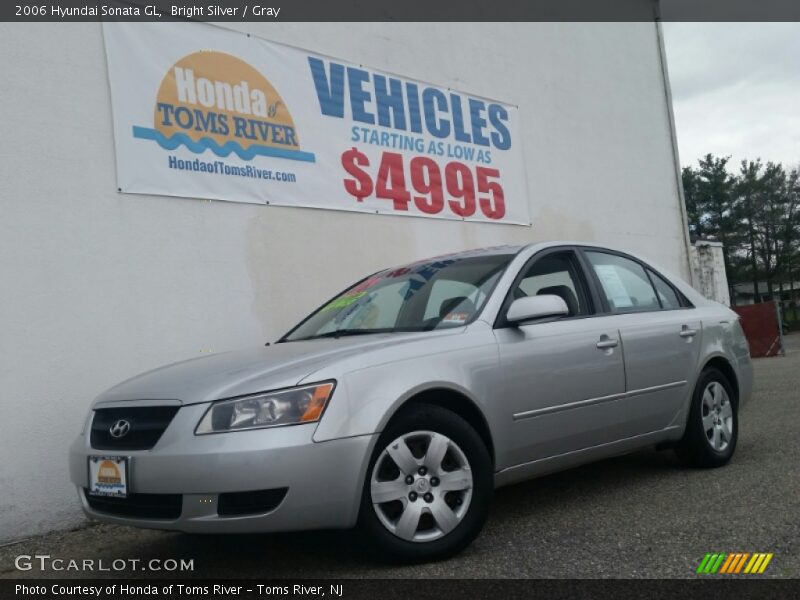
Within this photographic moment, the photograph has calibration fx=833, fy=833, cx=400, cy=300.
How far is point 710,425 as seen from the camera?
17.8 ft

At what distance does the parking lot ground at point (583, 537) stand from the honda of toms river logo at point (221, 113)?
2.98m

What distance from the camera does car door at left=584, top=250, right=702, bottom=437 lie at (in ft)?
15.8

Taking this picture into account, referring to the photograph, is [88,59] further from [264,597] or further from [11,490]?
[264,597]

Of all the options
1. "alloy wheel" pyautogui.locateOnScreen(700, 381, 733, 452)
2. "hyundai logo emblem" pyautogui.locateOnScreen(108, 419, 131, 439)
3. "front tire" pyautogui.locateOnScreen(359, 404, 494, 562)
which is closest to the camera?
"front tire" pyautogui.locateOnScreen(359, 404, 494, 562)

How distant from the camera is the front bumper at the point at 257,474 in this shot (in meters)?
3.19

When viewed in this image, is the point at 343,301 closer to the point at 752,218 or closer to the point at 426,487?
the point at 426,487

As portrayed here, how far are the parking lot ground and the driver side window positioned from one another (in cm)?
112

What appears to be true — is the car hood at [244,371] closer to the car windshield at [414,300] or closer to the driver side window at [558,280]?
the car windshield at [414,300]

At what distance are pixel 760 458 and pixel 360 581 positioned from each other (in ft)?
11.1

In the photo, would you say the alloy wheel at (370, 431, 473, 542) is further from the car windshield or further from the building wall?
the building wall

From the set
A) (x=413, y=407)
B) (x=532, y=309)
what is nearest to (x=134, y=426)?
(x=413, y=407)

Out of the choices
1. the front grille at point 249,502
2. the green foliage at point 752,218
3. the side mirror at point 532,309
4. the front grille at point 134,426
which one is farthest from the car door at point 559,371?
the green foliage at point 752,218

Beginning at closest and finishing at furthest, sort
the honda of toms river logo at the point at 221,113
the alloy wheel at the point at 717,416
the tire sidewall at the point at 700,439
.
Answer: the tire sidewall at the point at 700,439 < the alloy wheel at the point at 717,416 < the honda of toms river logo at the point at 221,113

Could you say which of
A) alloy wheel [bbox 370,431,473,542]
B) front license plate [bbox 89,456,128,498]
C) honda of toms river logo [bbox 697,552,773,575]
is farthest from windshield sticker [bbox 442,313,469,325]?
front license plate [bbox 89,456,128,498]
